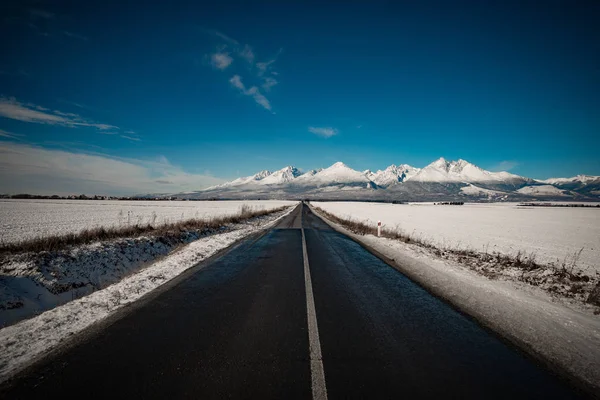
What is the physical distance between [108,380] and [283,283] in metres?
4.38

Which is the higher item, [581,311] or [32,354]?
[32,354]

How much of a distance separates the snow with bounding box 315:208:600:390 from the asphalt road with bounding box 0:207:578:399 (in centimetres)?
47

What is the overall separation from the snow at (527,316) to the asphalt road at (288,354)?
0.47m

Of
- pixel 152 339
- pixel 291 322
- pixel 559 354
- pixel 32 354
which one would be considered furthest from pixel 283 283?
pixel 559 354

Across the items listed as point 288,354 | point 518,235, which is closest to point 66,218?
point 288,354

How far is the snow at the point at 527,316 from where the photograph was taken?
3.95 meters

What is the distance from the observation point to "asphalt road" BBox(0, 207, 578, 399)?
9.89 ft

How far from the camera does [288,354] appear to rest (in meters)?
3.71

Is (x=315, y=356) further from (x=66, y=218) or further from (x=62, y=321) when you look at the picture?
(x=66, y=218)

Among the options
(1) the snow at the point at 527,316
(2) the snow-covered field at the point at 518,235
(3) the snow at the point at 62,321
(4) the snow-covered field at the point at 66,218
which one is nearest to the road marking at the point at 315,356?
(1) the snow at the point at 527,316

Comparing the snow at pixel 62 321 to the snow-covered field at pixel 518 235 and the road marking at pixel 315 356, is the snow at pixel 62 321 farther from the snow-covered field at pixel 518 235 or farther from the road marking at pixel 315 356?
the snow-covered field at pixel 518 235

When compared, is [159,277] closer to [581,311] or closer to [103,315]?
[103,315]

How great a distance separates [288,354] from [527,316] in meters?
4.88

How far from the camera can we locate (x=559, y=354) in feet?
13.1
